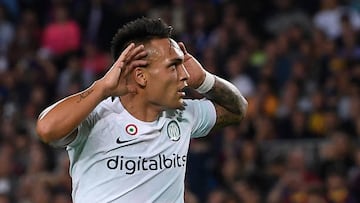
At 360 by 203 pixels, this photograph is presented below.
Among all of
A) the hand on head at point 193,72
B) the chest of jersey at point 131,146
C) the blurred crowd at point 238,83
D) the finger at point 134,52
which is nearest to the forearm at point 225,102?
the hand on head at point 193,72

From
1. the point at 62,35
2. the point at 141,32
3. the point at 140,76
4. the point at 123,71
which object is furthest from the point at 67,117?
the point at 62,35

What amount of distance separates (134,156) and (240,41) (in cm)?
778

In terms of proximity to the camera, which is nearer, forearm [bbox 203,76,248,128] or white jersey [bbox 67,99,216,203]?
white jersey [bbox 67,99,216,203]

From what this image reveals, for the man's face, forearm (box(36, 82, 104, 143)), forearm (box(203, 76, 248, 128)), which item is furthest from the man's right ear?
forearm (box(203, 76, 248, 128))

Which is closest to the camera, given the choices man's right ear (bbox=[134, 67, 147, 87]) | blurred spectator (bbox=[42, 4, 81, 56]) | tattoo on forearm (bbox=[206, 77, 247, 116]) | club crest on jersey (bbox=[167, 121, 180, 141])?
Answer: man's right ear (bbox=[134, 67, 147, 87])

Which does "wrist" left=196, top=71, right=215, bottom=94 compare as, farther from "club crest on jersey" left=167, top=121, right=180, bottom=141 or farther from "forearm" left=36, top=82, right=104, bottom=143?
"forearm" left=36, top=82, right=104, bottom=143

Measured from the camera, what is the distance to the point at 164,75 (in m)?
4.74

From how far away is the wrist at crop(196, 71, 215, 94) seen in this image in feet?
17.0

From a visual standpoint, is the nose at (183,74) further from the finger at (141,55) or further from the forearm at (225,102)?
the forearm at (225,102)

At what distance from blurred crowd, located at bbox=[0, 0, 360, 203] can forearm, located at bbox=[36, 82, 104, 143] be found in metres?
4.71

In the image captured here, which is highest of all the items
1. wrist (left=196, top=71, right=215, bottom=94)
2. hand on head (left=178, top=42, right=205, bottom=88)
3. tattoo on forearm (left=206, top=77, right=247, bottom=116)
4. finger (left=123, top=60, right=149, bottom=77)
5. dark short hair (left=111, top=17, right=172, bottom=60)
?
dark short hair (left=111, top=17, right=172, bottom=60)

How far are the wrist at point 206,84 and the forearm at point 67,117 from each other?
0.84 m

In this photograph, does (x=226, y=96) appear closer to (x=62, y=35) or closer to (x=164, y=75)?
(x=164, y=75)

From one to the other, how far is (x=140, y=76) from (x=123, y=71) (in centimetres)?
14
